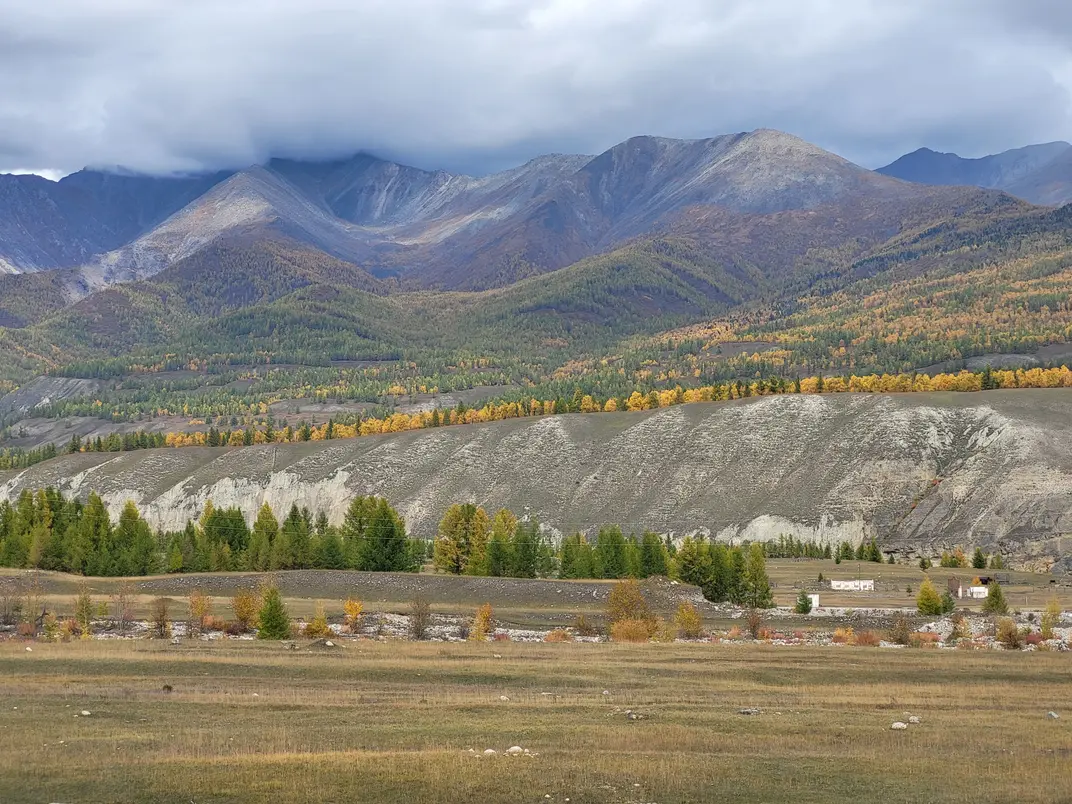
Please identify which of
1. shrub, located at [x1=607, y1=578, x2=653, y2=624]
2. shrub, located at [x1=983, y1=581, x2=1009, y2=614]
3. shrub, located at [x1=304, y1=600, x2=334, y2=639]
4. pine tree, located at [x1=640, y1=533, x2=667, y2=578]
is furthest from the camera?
pine tree, located at [x1=640, y1=533, x2=667, y2=578]

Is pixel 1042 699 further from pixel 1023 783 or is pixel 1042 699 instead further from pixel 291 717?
pixel 291 717

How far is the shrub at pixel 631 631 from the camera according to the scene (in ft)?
251

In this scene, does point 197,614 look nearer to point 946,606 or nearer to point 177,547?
point 177,547

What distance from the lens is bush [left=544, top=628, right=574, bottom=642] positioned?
75.1 metres

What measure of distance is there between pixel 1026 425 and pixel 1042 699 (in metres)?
158

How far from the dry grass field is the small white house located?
231 feet

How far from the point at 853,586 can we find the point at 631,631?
59.7m

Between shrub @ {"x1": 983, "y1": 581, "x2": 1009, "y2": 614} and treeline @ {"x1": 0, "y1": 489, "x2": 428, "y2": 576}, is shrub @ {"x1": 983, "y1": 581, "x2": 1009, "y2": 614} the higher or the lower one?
the lower one

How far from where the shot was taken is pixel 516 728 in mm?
37156

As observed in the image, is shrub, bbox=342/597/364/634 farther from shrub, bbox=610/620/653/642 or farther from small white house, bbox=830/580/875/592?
small white house, bbox=830/580/875/592

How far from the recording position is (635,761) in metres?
32.1

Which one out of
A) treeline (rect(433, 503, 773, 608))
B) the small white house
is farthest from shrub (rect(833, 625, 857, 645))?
the small white house

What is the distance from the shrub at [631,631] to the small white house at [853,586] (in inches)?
2215

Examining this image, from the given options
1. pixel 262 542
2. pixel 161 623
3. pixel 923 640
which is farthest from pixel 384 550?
pixel 923 640
